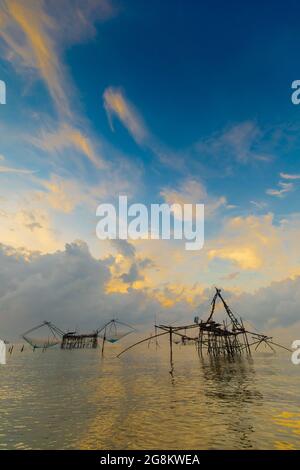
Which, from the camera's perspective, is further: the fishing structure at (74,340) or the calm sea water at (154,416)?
the fishing structure at (74,340)

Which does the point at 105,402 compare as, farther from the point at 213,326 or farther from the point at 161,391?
the point at 213,326

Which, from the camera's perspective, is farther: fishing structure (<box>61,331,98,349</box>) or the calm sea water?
fishing structure (<box>61,331,98,349</box>)

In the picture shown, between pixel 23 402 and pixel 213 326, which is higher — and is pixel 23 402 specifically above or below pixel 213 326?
below

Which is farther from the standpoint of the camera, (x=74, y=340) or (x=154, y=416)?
(x=74, y=340)
